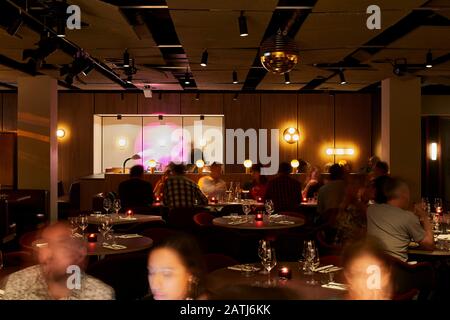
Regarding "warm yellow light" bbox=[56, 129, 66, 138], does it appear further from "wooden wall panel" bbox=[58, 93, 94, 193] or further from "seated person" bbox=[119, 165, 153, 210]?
"seated person" bbox=[119, 165, 153, 210]

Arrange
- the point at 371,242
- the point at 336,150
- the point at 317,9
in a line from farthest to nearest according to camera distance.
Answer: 1. the point at 336,150
2. the point at 317,9
3. the point at 371,242

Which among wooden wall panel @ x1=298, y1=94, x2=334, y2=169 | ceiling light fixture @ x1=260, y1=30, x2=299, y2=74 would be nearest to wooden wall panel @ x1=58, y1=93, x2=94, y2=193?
wooden wall panel @ x1=298, y1=94, x2=334, y2=169

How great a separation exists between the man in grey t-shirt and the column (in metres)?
7.87

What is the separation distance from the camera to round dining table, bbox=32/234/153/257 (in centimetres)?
482

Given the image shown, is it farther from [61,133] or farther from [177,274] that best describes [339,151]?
[177,274]

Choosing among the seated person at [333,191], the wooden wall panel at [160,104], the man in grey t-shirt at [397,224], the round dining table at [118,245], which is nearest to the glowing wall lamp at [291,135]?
the wooden wall panel at [160,104]

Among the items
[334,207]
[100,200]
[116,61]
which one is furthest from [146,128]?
[334,207]

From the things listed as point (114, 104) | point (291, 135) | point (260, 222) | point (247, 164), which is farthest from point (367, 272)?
point (114, 104)

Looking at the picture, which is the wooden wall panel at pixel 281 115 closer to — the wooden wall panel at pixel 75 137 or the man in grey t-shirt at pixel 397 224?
the wooden wall panel at pixel 75 137

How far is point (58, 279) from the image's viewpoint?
2.96 meters

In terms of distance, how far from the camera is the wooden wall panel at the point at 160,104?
14719mm
